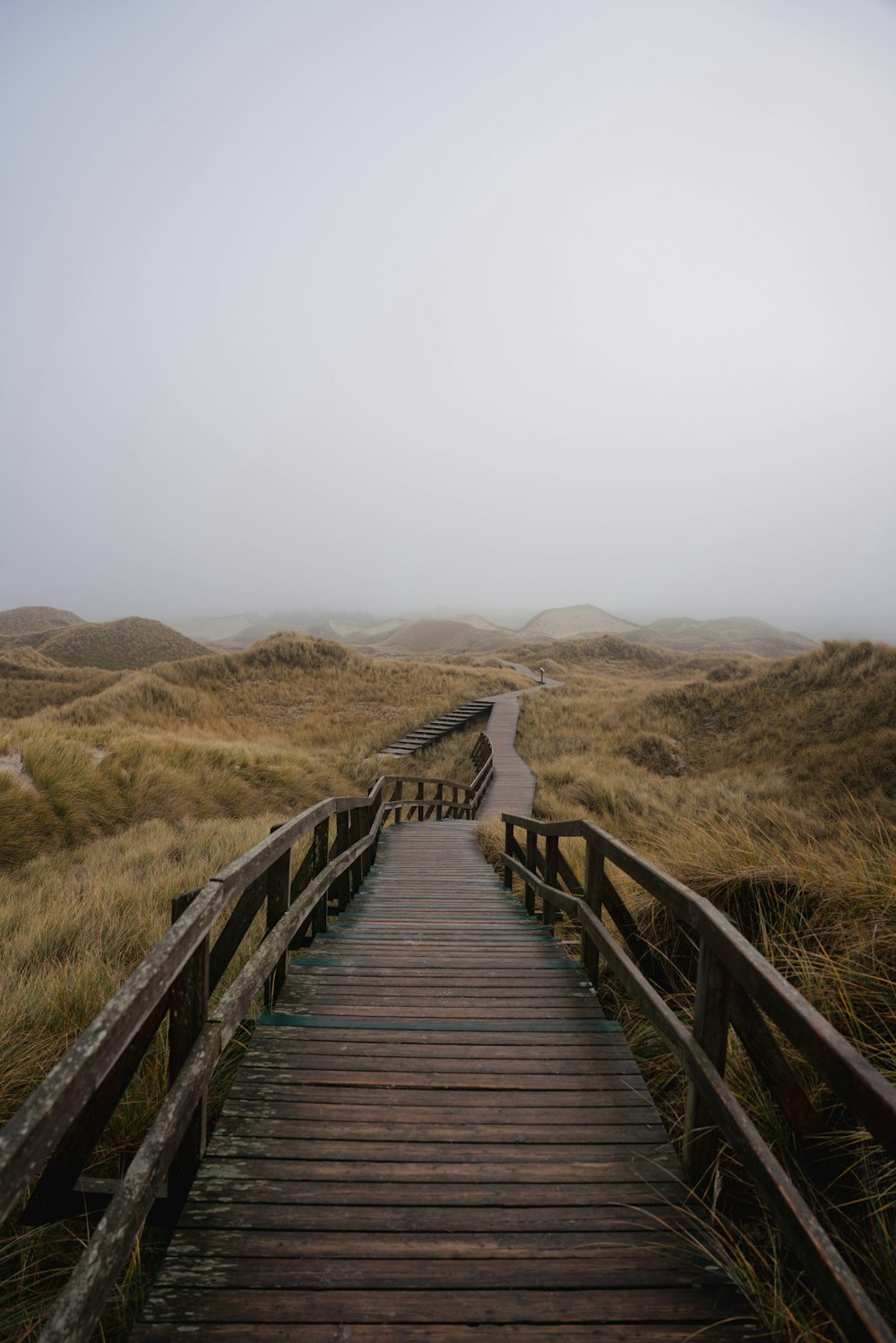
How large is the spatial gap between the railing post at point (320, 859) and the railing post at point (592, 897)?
190cm

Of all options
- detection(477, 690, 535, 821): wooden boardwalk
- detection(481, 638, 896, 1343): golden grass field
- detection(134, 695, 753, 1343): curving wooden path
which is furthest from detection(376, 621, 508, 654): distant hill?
detection(134, 695, 753, 1343): curving wooden path

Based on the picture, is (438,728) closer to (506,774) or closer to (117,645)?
(506,774)

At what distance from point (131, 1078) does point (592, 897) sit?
8.48 feet

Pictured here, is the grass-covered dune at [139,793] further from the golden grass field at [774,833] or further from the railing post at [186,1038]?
the golden grass field at [774,833]

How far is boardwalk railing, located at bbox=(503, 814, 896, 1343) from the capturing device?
1424 millimetres

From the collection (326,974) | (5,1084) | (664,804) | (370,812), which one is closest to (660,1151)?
(326,974)

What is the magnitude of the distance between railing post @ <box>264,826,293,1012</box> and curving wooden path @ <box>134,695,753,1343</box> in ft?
0.31

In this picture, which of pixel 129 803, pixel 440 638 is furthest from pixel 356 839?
pixel 440 638

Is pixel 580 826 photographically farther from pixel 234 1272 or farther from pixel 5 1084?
pixel 5 1084

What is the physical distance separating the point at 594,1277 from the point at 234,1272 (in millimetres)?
1097

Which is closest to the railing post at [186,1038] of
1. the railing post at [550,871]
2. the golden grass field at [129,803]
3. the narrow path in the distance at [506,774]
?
the golden grass field at [129,803]

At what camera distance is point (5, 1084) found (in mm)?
2672

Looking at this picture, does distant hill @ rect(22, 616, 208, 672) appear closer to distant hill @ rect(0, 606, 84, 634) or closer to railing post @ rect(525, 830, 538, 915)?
distant hill @ rect(0, 606, 84, 634)

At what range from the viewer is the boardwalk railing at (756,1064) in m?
1.42
